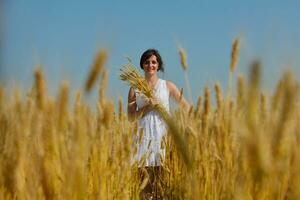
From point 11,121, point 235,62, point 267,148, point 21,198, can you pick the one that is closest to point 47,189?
point 21,198

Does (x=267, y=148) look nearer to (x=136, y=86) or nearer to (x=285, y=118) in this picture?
(x=285, y=118)

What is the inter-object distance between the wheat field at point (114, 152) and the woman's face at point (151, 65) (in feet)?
5.48

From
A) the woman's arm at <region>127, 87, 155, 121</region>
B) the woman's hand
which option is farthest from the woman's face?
the woman's hand

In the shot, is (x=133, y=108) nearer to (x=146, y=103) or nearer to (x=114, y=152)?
(x=146, y=103)

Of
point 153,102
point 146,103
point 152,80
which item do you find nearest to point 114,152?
point 153,102

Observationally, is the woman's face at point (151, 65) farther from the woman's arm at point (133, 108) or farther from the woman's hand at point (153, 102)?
the woman's hand at point (153, 102)

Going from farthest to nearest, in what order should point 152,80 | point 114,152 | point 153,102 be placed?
1. point 152,80
2. point 153,102
3. point 114,152

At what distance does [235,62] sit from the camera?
2.03 metres

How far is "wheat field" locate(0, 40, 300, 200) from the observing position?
3.61 ft

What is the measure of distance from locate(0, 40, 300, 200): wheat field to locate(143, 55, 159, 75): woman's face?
1.67m

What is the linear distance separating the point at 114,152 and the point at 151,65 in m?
1.70

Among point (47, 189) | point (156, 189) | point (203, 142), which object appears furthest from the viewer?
point (156, 189)

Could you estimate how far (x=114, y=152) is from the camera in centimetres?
200

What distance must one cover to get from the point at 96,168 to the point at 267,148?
896 millimetres
